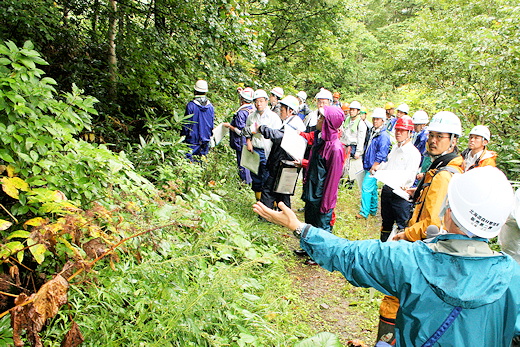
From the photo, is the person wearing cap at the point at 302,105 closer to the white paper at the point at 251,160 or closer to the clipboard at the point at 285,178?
the white paper at the point at 251,160

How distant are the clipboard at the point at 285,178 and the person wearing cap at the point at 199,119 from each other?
1660mm

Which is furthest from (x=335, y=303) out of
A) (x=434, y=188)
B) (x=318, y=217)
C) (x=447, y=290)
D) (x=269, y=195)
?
(x=447, y=290)

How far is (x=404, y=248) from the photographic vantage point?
1.66 meters

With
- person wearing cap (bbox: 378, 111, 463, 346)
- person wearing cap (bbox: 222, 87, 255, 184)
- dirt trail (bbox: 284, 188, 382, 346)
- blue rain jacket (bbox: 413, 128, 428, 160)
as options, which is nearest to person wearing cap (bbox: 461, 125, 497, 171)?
person wearing cap (bbox: 378, 111, 463, 346)

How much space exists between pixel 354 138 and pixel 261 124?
371 cm

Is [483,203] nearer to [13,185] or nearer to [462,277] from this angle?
[462,277]

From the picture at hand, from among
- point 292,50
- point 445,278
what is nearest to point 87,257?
point 445,278

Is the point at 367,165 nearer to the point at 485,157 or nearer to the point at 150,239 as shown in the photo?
the point at 485,157

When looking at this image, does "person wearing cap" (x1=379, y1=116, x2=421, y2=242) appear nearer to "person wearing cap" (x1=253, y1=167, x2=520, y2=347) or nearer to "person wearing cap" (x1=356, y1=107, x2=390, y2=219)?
"person wearing cap" (x1=356, y1=107, x2=390, y2=219)

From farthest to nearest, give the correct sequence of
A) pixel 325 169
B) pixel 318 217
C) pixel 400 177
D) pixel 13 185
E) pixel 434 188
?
pixel 318 217
pixel 325 169
pixel 400 177
pixel 434 188
pixel 13 185

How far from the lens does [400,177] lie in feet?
14.3

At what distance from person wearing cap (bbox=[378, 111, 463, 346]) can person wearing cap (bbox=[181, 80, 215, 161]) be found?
13.1ft

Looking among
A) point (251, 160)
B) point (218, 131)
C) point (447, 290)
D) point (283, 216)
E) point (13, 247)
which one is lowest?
point (251, 160)

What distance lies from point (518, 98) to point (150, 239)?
7406mm
